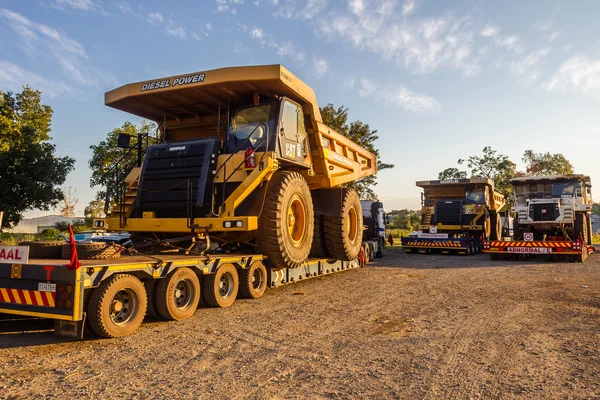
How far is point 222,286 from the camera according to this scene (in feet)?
23.6

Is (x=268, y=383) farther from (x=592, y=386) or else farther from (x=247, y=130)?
(x=247, y=130)

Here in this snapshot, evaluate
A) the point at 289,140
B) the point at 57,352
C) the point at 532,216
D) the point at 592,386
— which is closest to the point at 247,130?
the point at 289,140

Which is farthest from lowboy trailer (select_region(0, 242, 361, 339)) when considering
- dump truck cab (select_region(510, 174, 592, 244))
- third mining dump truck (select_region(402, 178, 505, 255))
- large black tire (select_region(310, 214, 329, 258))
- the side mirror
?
third mining dump truck (select_region(402, 178, 505, 255))

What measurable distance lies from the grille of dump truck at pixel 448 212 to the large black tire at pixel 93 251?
1823 centimetres

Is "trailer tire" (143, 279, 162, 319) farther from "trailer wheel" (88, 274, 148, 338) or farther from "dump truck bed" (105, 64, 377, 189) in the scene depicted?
"dump truck bed" (105, 64, 377, 189)

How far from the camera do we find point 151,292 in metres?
5.91

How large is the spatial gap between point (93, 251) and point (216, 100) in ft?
12.6

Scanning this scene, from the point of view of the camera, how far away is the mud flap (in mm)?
4766

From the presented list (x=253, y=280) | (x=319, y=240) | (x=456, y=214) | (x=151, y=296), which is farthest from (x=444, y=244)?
(x=151, y=296)

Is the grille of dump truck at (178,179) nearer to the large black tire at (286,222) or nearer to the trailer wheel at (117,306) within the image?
the large black tire at (286,222)

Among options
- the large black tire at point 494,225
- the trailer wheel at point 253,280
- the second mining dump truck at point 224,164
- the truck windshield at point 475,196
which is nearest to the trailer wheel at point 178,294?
the second mining dump truck at point 224,164

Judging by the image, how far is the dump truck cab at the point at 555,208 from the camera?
17.4 metres

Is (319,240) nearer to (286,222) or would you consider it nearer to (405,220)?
(286,222)

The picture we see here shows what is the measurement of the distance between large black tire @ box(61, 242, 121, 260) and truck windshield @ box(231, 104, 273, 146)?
3184mm
